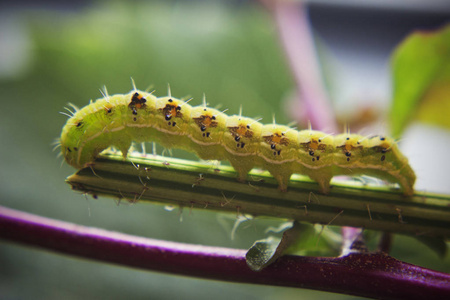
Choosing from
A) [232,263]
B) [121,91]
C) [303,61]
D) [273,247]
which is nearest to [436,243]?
[273,247]

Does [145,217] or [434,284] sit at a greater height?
[434,284]

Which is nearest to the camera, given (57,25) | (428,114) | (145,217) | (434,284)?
(434,284)

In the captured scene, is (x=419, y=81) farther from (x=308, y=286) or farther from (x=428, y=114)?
(x=308, y=286)

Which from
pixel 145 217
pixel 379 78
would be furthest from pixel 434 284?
pixel 379 78

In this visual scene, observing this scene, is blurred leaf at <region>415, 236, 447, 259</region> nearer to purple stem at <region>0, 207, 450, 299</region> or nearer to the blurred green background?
purple stem at <region>0, 207, 450, 299</region>

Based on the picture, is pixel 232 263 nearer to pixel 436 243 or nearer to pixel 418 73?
pixel 436 243

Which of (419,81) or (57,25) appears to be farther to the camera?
(57,25)

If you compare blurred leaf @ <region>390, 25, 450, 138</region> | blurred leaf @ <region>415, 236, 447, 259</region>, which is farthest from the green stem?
blurred leaf @ <region>390, 25, 450, 138</region>
